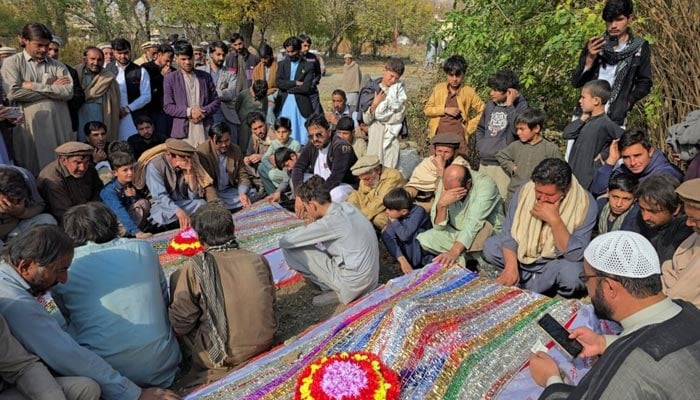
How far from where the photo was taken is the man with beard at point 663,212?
3598mm

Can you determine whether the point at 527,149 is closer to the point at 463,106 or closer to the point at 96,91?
the point at 463,106

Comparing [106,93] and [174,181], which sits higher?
[106,93]

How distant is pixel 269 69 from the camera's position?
898cm

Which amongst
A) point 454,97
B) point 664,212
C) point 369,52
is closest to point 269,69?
point 454,97

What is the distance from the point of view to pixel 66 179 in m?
5.26

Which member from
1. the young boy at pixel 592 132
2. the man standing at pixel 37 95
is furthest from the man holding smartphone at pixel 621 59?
the man standing at pixel 37 95

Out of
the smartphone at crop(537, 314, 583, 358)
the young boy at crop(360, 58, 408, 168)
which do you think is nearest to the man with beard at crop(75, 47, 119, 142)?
the young boy at crop(360, 58, 408, 168)

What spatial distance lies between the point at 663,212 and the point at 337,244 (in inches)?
91.4

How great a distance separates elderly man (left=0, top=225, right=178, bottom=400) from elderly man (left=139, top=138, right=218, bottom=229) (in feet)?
9.18

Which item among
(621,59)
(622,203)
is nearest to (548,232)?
(622,203)

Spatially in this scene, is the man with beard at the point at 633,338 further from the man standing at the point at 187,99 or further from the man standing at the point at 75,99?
the man standing at the point at 75,99

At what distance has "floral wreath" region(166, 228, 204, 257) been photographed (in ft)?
16.2

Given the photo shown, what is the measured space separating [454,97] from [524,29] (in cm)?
168

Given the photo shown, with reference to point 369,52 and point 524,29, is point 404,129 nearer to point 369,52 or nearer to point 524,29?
point 524,29
